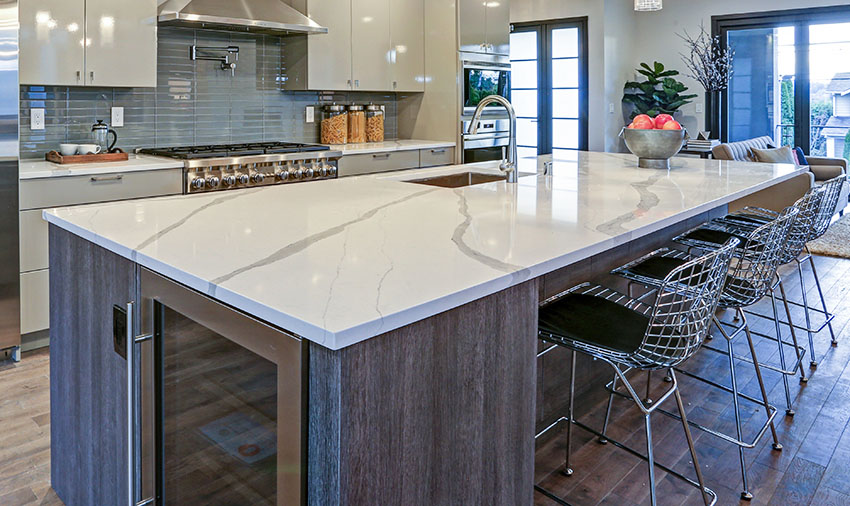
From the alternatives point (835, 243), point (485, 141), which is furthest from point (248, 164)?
point (835, 243)

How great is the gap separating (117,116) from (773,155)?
18.2 feet

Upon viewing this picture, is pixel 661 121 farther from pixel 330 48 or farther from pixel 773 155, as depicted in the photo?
pixel 773 155

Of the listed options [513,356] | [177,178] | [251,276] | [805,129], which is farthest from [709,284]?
[805,129]

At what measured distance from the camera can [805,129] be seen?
7758mm

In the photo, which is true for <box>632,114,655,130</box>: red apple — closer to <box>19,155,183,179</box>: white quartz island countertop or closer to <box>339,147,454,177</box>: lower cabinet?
<box>339,147,454,177</box>: lower cabinet

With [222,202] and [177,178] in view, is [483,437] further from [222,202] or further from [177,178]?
[177,178]

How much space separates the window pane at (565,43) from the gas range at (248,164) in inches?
186

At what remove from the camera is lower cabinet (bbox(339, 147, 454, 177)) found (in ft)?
15.7

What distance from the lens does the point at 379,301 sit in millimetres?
1204

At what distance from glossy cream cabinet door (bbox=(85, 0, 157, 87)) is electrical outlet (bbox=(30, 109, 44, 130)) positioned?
365 mm

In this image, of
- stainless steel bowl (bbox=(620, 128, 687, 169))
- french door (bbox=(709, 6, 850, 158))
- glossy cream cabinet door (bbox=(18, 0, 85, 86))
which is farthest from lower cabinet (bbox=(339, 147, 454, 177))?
french door (bbox=(709, 6, 850, 158))

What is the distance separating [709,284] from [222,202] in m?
1.58

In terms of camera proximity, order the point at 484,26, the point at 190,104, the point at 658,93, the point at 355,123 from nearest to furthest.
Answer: the point at 190,104 < the point at 355,123 < the point at 484,26 < the point at 658,93

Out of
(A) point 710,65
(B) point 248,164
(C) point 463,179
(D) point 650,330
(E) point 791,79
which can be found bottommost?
(D) point 650,330
